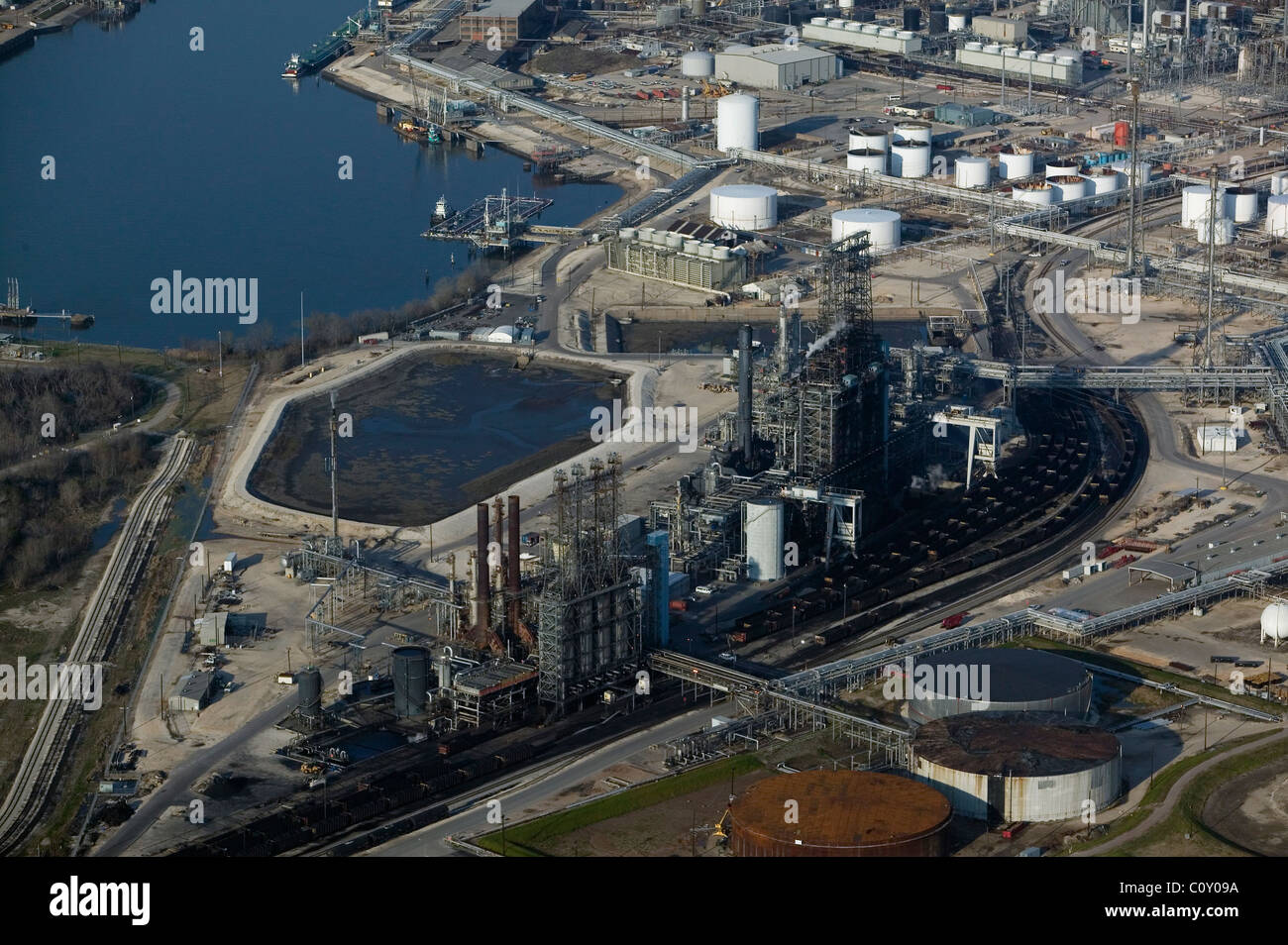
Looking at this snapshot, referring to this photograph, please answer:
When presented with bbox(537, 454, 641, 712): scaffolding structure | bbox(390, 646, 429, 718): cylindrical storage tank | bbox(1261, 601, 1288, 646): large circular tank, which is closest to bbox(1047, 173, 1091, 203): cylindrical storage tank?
bbox(1261, 601, 1288, 646): large circular tank

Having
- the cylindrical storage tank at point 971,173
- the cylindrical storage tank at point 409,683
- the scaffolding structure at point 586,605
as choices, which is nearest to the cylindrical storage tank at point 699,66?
the cylindrical storage tank at point 971,173

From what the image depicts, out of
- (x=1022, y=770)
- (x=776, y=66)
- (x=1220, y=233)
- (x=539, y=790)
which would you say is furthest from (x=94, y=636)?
(x=776, y=66)

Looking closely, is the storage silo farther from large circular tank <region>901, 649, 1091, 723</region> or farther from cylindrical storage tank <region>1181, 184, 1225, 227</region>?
large circular tank <region>901, 649, 1091, 723</region>

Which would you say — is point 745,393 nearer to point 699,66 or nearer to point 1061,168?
point 1061,168

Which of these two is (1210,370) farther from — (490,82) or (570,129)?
(490,82)

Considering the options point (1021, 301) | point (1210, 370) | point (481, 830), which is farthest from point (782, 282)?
point (481, 830)

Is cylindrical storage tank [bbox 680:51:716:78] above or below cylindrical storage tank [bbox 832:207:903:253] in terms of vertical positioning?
above
